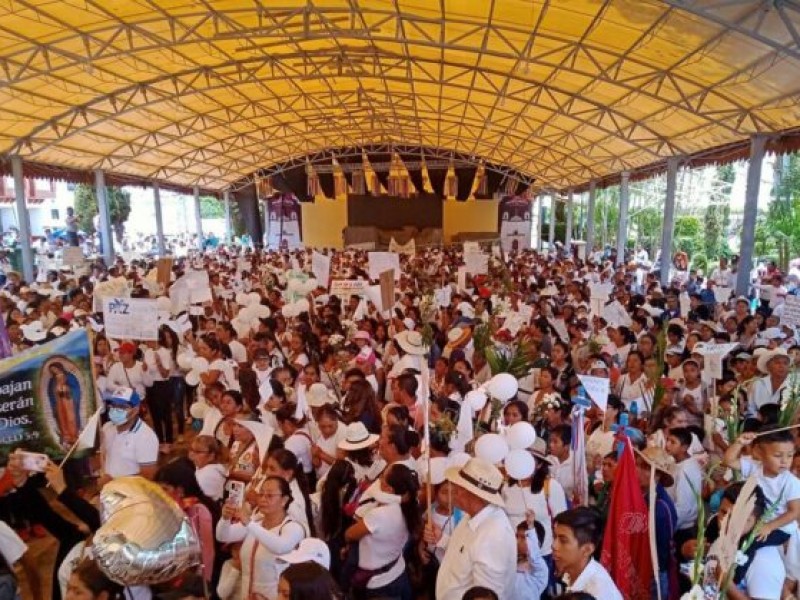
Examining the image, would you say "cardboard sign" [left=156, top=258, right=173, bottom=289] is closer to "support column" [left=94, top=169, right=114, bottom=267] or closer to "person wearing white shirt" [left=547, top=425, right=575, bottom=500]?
"support column" [left=94, top=169, right=114, bottom=267]

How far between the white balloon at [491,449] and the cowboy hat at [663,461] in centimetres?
75

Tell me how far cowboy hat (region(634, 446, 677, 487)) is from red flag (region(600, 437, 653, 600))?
20 centimetres

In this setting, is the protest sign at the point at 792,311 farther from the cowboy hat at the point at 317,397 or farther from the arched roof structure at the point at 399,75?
the cowboy hat at the point at 317,397

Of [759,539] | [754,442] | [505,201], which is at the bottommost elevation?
[759,539]

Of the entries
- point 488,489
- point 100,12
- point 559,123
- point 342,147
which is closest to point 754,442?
point 488,489

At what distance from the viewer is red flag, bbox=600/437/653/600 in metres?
3.33

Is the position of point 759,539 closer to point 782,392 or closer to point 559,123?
point 782,392

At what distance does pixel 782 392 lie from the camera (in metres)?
5.59

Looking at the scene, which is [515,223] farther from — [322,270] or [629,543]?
[629,543]

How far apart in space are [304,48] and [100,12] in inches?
183

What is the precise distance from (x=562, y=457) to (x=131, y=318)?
441cm

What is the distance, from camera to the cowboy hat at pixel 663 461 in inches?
138

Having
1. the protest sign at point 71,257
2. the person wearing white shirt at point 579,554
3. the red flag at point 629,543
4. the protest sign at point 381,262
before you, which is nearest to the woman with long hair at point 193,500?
the person wearing white shirt at point 579,554

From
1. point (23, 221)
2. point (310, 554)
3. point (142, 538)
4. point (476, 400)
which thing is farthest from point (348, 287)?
point (23, 221)
